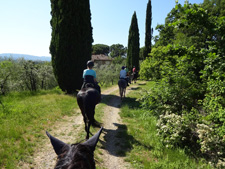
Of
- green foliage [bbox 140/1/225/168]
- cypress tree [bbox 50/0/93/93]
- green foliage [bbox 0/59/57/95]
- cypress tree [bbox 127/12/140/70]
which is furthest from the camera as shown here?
cypress tree [bbox 127/12/140/70]

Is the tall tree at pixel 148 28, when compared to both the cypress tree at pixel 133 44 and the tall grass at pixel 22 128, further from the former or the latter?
the tall grass at pixel 22 128

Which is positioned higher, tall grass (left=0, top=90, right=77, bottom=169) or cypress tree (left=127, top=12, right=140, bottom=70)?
cypress tree (left=127, top=12, right=140, bottom=70)

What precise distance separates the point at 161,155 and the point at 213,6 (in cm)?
2515

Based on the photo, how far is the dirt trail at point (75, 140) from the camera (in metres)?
3.94

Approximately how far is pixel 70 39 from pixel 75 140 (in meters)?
10.1

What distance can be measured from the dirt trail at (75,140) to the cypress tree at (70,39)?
5406 millimetres

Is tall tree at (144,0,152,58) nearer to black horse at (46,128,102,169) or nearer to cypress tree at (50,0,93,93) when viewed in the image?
cypress tree at (50,0,93,93)

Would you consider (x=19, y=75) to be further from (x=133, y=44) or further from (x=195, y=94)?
(x=195, y=94)

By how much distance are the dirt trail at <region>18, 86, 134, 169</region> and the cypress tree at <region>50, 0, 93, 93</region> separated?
17.7 feet

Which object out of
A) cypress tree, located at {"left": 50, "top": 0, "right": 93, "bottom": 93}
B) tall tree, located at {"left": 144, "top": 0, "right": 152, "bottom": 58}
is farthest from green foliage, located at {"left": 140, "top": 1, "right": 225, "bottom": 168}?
tall tree, located at {"left": 144, "top": 0, "right": 152, "bottom": 58}

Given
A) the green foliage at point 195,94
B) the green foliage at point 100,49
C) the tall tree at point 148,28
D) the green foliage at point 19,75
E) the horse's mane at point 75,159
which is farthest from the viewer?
the green foliage at point 100,49

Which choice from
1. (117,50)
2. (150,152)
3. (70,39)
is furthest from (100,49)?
(150,152)

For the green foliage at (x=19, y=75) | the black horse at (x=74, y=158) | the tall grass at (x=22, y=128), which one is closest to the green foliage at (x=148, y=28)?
the green foliage at (x=19, y=75)

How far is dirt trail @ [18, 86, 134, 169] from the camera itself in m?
3.94
